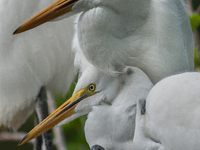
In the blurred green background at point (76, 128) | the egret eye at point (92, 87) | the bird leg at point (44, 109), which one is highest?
the egret eye at point (92, 87)

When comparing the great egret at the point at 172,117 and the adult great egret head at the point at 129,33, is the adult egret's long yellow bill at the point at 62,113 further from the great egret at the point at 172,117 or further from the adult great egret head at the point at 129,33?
the great egret at the point at 172,117

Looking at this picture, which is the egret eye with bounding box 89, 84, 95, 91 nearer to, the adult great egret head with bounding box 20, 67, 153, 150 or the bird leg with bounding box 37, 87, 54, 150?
the adult great egret head with bounding box 20, 67, 153, 150

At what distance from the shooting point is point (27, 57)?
5.46 feet

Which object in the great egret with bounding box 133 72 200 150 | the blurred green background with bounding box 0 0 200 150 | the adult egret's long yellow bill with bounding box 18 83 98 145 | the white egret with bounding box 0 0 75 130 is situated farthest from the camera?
the blurred green background with bounding box 0 0 200 150

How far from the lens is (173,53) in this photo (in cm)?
125

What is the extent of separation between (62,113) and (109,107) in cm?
16

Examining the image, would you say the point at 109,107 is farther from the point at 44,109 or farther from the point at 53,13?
the point at 44,109

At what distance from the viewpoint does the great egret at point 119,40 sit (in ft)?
3.75

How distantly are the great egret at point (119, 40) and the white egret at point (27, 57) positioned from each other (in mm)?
432

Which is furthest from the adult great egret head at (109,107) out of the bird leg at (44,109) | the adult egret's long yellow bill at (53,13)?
the bird leg at (44,109)

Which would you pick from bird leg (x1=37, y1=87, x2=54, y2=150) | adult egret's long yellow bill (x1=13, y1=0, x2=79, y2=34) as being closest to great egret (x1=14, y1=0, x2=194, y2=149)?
adult egret's long yellow bill (x1=13, y1=0, x2=79, y2=34)

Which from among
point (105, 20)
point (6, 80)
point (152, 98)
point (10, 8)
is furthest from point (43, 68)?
point (152, 98)

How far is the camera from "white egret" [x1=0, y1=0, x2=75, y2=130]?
1.59m

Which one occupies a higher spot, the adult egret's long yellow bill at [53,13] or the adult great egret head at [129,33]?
the adult egret's long yellow bill at [53,13]
